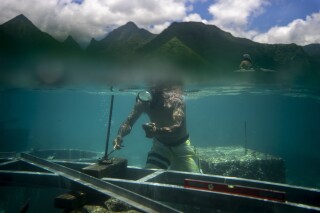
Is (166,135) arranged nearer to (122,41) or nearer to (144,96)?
(144,96)

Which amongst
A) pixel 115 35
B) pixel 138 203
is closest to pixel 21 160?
pixel 138 203

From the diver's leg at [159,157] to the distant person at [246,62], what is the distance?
9.65 m

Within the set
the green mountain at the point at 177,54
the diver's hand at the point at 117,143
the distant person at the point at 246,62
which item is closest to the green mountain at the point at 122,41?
the green mountain at the point at 177,54

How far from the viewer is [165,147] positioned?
8008mm

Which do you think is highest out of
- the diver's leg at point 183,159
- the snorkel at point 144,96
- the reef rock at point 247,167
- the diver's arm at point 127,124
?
the snorkel at point 144,96

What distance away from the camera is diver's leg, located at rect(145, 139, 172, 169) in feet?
24.7

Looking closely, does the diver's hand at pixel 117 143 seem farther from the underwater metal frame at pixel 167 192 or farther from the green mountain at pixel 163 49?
the green mountain at pixel 163 49

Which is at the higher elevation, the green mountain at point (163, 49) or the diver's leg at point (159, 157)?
the green mountain at point (163, 49)

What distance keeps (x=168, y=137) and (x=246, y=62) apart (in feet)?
35.7

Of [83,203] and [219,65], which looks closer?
[83,203]

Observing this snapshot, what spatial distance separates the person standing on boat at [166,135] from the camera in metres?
7.66

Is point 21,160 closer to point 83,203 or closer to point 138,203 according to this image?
point 83,203

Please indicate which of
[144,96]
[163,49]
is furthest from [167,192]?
[163,49]

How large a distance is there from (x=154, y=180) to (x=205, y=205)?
53.1 inches
